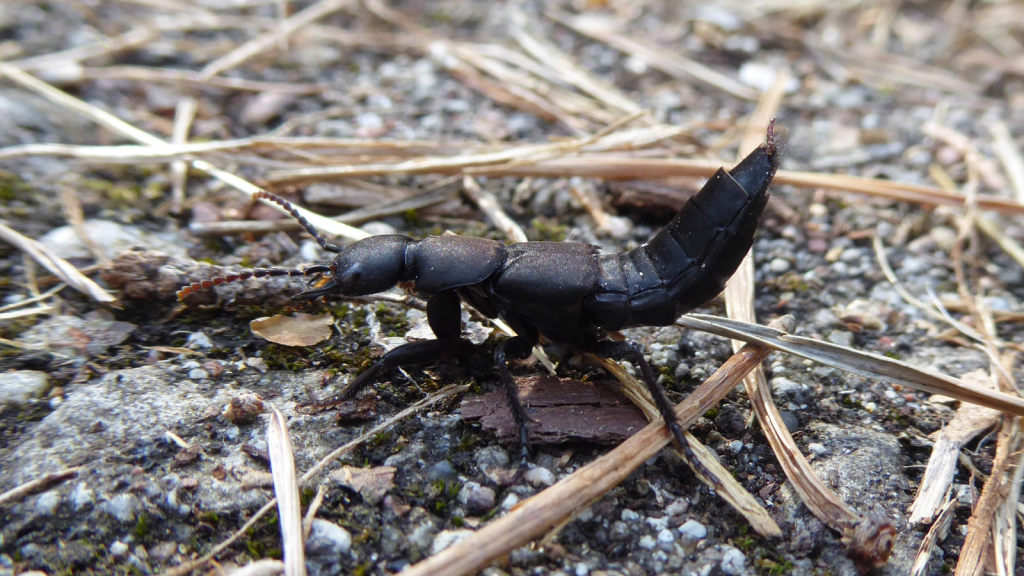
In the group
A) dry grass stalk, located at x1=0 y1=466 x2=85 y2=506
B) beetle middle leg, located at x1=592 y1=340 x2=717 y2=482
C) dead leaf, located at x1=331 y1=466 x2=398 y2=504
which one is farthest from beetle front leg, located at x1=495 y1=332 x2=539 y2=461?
dry grass stalk, located at x1=0 y1=466 x2=85 y2=506

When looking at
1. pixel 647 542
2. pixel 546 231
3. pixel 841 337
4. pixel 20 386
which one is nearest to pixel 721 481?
pixel 647 542

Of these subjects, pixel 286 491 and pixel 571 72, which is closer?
pixel 286 491

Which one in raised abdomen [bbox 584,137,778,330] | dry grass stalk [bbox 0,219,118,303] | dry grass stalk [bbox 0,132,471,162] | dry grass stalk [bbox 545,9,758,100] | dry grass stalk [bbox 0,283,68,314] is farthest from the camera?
dry grass stalk [bbox 545,9,758,100]

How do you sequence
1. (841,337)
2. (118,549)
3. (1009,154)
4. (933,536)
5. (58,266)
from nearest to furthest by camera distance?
(118,549), (933,536), (58,266), (841,337), (1009,154)

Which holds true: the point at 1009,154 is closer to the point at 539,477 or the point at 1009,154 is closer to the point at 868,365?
the point at 868,365

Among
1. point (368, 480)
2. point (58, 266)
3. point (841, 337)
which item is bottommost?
point (368, 480)

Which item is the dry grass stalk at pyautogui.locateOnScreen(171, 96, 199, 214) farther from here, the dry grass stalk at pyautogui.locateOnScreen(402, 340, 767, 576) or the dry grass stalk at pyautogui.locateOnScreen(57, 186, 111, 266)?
the dry grass stalk at pyautogui.locateOnScreen(402, 340, 767, 576)

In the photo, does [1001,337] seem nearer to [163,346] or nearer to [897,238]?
[897,238]
